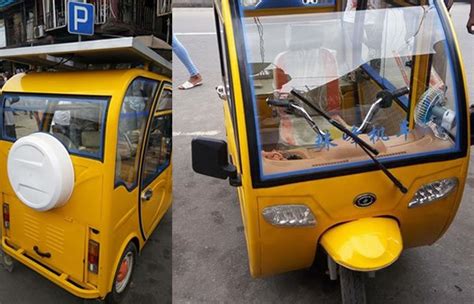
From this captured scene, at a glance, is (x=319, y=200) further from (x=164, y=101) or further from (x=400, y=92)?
(x=164, y=101)

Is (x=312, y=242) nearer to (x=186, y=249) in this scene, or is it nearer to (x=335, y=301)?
(x=335, y=301)

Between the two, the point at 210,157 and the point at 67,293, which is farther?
the point at 67,293

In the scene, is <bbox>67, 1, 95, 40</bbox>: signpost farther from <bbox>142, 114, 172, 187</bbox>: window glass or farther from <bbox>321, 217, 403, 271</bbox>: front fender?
<bbox>321, 217, 403, 271</bbox>: front fender

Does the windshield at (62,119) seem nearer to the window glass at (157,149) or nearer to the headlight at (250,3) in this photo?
the window glass at (157,149)

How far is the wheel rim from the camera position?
2361 millimetres

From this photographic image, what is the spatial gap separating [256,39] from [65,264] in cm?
167

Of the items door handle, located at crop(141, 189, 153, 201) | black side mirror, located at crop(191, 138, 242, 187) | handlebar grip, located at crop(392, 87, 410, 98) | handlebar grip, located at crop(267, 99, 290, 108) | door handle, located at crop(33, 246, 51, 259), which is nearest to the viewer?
black side mirror, located at crop(191, 138, 242, 187)

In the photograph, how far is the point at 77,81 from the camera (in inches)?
83.0

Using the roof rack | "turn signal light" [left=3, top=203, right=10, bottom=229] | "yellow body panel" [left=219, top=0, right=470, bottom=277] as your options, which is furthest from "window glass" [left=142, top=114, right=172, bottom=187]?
"yellow body panel" [left=219, top=0, right=470, bottom=277]

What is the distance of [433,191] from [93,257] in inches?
69.6

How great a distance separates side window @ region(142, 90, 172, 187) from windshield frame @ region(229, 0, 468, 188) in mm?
1087

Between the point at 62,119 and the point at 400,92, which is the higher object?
the point at 400,92

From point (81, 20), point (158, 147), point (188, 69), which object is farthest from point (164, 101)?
point (188, 69)

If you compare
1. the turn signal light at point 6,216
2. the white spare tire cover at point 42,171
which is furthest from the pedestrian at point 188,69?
the white spare tire cover at point 42,171
